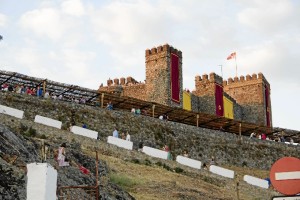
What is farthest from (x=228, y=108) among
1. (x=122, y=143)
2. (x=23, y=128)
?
(x=23, y=128)

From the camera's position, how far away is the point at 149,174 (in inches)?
1108

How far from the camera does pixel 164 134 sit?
4234 cm

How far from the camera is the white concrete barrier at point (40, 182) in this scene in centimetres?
1012

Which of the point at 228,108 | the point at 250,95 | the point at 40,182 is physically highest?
the point at 250,95

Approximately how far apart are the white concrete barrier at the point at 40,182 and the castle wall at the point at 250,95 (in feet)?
184

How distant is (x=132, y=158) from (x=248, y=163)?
58.6 ft

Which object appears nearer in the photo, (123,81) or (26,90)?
(26,90)

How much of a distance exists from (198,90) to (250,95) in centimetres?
922

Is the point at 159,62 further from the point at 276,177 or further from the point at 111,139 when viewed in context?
the point at 276,177

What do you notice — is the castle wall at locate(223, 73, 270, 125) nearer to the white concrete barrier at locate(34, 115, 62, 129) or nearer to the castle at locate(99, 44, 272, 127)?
the castle at locate(99, 44, 272, 127)

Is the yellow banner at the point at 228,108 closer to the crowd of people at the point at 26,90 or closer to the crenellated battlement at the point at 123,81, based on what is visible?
the crenellated battlement at the point at 123,81

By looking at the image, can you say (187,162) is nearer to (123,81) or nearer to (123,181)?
(123,181)

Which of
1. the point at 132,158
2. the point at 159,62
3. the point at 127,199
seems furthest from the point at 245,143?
the point at 127,199

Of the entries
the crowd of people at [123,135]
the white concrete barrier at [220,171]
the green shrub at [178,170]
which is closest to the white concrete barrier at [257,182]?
the white concrete barrier at [220,171]
